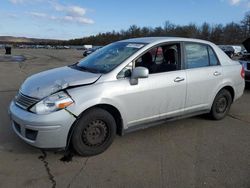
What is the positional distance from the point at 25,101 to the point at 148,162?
6.14 feet

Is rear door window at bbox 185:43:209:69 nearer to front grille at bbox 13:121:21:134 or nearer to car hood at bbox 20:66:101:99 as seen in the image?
car hood at bbox 20:66:101:99

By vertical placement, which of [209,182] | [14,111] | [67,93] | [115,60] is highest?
[115,60]

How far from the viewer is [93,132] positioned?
4.25 metres

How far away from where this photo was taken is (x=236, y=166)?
4035 mm

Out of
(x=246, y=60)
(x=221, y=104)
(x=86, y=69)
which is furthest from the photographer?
(x=246, y=60)

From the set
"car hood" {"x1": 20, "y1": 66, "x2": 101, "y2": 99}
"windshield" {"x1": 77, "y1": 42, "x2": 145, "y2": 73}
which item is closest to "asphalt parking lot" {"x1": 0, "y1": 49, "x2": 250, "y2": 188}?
"car hood" {"x1": 20, "y1": 66, "x2": 101, "y2": 99}

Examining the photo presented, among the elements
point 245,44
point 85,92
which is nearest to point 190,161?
point 85,92

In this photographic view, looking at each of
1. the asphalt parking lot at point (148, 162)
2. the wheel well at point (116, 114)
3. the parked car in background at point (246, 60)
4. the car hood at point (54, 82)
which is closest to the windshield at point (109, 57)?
the car hood at point (54, 82)

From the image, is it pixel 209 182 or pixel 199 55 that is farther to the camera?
pixel 199 55

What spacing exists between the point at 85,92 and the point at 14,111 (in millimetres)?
1054

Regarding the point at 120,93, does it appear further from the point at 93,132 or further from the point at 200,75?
the point at 200,75

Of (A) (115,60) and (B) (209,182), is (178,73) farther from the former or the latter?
(B) (209,182)

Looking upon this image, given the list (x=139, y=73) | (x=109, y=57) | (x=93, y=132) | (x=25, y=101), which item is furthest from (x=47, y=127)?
(x=109, y=57)

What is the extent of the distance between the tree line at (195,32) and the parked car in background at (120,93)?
8563 cm
